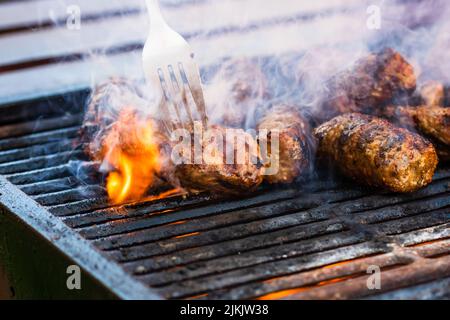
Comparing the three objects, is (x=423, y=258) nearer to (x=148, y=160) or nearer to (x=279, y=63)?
(x=148, y=160)

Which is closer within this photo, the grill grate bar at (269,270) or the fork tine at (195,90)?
the grill grate bar at (269,270)

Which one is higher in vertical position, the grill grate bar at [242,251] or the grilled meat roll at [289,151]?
the grilled meat roll at [289,151]

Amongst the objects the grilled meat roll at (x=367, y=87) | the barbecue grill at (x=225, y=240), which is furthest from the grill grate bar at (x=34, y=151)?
the grilled meat roll at (x=367, y=87)

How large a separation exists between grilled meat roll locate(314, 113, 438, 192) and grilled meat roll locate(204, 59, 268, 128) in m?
0.55

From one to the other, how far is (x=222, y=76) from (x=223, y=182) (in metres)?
0.89

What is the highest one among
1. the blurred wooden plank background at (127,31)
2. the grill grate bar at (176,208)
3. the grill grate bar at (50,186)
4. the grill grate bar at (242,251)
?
the blurred wooden plank background at (127,31)

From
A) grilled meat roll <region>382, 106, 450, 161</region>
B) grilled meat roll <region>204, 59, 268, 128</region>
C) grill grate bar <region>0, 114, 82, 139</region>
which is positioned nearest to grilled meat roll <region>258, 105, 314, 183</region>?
grilled meat roll <region>204, 59, 268, 128</region>

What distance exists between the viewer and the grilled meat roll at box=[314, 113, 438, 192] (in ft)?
10.4

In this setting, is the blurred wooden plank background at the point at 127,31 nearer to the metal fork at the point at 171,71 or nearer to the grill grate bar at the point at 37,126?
the grill grate bar at the point at 37,126

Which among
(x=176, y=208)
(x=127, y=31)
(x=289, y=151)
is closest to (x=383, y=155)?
(x=289, y=151)

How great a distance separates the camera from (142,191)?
337 centimetres

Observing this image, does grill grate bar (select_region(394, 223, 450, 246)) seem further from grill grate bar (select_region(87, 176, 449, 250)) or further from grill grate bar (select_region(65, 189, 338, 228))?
grill grate bar (select_region(65, 189, 338, 228))

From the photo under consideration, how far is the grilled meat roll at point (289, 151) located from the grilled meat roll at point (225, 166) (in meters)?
0.10

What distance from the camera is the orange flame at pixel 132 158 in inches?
132
